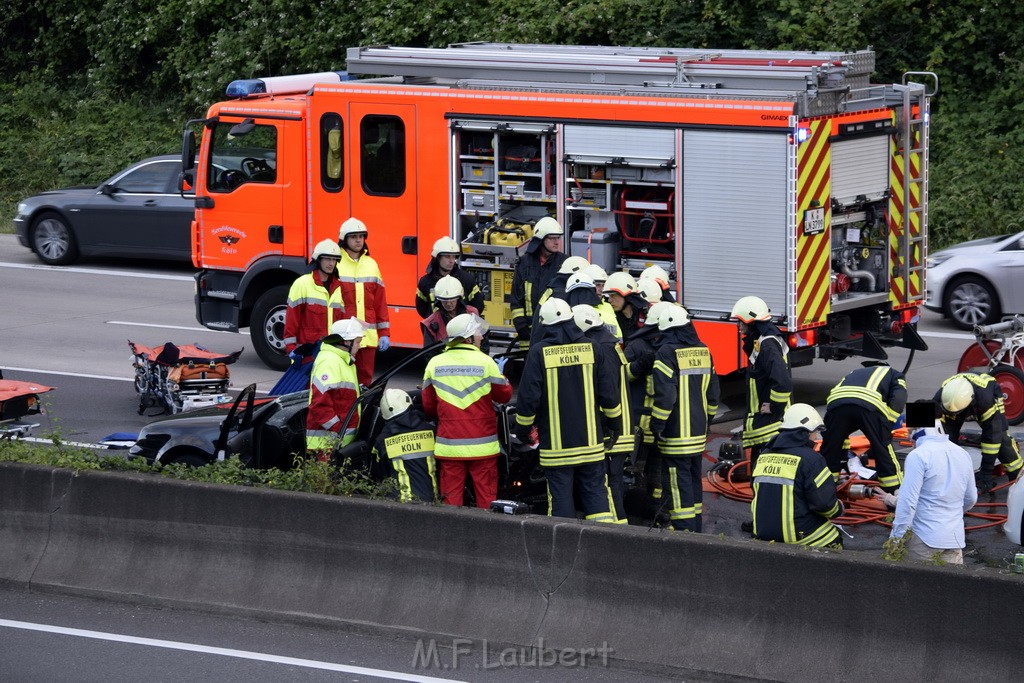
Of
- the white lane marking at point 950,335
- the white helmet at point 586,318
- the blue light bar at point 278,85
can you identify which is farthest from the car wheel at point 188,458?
the white lane marking at point 950,335

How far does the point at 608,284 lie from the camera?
466 inches

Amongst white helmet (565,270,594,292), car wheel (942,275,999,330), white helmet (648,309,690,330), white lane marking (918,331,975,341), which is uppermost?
white helmet (565,270,594,292)

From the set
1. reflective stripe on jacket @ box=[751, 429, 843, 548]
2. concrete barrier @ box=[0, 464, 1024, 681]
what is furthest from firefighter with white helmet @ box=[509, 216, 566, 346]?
concrete barrier @ box=[0, 464, 1024, 681]

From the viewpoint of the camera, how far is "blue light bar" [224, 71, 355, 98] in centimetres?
1616

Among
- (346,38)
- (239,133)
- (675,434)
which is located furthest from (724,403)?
(346,38)

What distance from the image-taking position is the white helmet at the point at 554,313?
29.9 feet

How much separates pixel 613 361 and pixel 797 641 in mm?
2537

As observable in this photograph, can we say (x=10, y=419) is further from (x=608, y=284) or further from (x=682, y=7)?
(x=682, y=7)

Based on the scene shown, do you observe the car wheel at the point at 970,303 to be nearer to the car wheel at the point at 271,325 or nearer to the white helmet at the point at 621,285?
the white helmet at the point at 621,285

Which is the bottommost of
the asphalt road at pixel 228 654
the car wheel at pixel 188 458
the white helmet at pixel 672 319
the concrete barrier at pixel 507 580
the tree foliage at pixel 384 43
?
the asphalt road at pixel 228 654

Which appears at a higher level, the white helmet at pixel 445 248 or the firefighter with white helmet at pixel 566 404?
the white helmet at pixel 445 248

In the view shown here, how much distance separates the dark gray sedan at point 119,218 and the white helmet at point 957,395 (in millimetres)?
13129

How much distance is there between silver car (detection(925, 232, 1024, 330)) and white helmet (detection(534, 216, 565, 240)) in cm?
617

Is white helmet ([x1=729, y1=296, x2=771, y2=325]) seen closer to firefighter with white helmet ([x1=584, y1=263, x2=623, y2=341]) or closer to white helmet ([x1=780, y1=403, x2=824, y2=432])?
firefighter with white helmet ([x1=584, y1=263, x2=623, y2=341])
